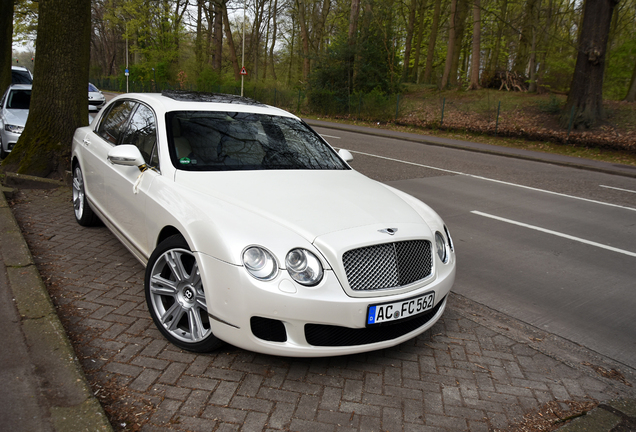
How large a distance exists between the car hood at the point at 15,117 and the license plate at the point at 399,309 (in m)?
8.92

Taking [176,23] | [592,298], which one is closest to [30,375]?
[592,298]

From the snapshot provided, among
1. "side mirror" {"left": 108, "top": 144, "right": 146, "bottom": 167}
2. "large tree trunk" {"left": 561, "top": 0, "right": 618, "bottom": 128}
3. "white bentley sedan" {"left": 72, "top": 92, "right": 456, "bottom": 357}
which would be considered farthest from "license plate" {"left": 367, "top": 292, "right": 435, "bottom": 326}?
"large tree trunk" {"left": 561, "top": 0, "right": 618, "bottom": 128}

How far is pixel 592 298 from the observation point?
470 cm

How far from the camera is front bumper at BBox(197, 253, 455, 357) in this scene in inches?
111

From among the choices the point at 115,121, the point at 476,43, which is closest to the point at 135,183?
the point at 115,121

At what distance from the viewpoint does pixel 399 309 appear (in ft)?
10.1

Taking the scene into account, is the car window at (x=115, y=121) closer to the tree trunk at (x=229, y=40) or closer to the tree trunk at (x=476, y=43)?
the tree trunk at (x=476, y=43)

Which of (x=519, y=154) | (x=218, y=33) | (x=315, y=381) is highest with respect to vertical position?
(x=218, y=33)

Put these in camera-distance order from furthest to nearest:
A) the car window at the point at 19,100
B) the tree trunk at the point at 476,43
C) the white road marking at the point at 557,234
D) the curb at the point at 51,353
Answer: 1. the tree trunk at the point at 476,43
2. the car window at the point at 19,100
3. the white road marking at the point at 557,234
4. the curb at the point at 51,353

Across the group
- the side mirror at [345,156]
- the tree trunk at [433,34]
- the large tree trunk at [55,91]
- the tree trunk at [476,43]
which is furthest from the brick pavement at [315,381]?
the tree trunk at [433,34]

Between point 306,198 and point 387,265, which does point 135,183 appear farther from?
point 387,265

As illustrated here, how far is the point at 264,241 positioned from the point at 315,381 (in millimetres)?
925

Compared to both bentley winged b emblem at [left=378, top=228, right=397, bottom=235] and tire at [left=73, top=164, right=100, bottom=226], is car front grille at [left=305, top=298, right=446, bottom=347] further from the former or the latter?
tire at [left=73, top=164, right=100, bottom=226]

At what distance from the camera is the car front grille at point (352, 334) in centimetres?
294
